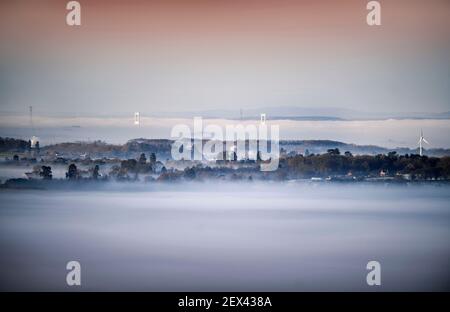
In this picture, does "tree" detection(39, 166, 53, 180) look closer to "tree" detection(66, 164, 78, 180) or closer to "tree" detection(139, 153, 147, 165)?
"tree" detection(66, 164, 78, 180)

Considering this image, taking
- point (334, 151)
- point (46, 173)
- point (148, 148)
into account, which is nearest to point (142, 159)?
point (148, 148)

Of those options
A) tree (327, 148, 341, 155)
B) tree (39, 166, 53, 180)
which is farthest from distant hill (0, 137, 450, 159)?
tree (39, 166, 53, 180)

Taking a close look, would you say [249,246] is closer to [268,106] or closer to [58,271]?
[268,106]

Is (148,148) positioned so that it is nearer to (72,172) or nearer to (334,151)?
(72,172)

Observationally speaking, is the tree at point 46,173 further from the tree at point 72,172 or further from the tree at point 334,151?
the tree at point 334,151

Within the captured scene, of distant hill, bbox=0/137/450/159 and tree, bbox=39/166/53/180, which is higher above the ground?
distant hill, bbox=0/137/450/159
